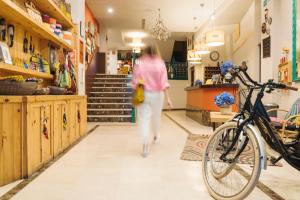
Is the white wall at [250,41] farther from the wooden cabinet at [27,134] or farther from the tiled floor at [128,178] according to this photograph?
the wooden cabinet at [27,134]

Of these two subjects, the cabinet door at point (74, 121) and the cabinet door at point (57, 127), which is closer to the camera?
the cabinet door at point (57, 127)

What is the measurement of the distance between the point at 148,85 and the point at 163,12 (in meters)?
7.93

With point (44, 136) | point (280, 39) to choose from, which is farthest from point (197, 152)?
point (280, 39)

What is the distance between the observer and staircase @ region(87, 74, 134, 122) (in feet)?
27.6

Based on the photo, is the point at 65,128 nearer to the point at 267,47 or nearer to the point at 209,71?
the point at 267,47

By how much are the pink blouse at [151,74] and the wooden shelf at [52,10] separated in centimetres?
169

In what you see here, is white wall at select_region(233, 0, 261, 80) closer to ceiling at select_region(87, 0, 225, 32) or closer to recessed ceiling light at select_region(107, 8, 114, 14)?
ceiling at select_region(87, 0, 225, 32)

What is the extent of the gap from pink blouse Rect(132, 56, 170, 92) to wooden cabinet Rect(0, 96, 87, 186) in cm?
110

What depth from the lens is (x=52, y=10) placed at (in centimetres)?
461

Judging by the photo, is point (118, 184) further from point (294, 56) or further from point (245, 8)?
point (245, 8)

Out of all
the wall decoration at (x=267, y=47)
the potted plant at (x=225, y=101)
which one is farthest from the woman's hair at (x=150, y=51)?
the wall decoration at (x=267, y=47)

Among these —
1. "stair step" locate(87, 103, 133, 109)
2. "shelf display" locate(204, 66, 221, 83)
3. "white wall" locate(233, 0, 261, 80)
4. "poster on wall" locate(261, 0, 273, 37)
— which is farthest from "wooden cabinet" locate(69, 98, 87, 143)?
"shelf display" locate(204, 66, 221, 83)

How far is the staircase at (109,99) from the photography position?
27.6 ft

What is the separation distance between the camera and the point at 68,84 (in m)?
5.00
